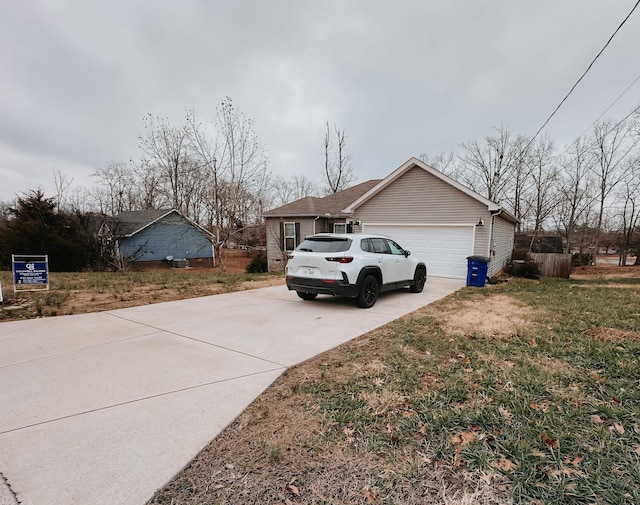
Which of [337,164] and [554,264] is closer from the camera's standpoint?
[554,264]

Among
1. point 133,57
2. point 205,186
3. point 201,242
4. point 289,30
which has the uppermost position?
point 289,30

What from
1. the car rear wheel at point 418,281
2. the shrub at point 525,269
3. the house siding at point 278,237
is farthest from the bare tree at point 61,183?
the shrub at point 525,269

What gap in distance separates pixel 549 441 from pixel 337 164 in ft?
94.8

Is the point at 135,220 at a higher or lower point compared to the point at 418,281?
higher

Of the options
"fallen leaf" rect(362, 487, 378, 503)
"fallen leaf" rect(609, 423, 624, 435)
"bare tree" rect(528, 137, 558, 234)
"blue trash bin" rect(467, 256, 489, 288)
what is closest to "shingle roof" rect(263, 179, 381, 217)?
"blue trash bin" rect(467, 256, 489, 288)

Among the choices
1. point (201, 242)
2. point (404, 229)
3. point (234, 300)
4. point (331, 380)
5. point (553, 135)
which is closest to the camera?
point (331, 380)

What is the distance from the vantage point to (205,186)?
1850 centimetres

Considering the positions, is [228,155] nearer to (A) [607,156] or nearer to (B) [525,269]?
(B) [525,269]

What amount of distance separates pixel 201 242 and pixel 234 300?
21860 mm

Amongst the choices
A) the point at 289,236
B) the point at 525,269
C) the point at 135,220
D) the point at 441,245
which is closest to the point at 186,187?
the point at 135,220

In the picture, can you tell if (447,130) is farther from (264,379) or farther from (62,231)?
(62,231)

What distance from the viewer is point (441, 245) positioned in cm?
1183

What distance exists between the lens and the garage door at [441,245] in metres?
11.4

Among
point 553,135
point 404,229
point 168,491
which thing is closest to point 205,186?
point 404,229
